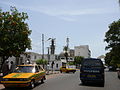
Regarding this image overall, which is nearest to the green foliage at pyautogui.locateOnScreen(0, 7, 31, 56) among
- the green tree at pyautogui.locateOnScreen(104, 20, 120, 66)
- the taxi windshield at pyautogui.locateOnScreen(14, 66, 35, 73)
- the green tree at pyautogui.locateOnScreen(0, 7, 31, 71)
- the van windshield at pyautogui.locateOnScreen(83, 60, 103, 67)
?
the green tree at pyautogui.locateOnScreen(0, 7, 31, 71)

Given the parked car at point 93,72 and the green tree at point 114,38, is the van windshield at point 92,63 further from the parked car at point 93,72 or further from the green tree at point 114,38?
the green tree at point 114,38

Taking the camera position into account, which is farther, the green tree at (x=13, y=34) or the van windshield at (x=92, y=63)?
the green tree at (x=13, y=34)

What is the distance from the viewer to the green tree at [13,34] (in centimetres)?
1784

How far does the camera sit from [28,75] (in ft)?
40.6

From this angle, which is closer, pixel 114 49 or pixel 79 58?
pixel 114 49

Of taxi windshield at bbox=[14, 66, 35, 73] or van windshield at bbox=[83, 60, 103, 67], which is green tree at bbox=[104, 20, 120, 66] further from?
taxi windshield at bbox=[14, 66, 35, 73]

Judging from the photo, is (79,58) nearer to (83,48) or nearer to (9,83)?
(83,48)

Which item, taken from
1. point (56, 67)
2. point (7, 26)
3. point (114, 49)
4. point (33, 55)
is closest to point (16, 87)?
point (7, 26)

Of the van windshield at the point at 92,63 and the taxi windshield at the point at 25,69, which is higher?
the van windshield at the point at 92,63

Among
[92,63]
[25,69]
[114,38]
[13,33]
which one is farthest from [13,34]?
[114,38]

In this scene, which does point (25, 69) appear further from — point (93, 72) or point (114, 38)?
point (114, 38)

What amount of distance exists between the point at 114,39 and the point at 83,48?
91.7 metres

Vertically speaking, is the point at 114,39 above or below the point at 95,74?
above

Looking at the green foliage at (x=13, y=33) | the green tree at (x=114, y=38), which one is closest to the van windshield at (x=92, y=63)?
the green foliage at (x=13, y=33)
